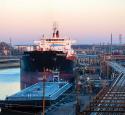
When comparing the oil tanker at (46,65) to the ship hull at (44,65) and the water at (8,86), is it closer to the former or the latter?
the ship hull at (44,65)

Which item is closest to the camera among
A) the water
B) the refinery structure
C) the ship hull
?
the refinery structure

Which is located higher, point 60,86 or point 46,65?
point 46,65

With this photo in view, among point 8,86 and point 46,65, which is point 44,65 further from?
point 8,86

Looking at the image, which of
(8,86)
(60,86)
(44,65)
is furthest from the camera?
(8,86)

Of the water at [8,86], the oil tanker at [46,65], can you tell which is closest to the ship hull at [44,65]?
the oil tanker at [46,65]

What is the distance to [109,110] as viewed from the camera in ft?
36.1

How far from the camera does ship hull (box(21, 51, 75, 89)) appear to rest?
1146 inches

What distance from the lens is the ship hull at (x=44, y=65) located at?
29.1 metres

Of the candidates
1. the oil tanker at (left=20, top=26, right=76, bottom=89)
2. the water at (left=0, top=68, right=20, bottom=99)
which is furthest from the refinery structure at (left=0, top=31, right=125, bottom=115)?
the water at (left=0, top=68, right=20, bottom=99)

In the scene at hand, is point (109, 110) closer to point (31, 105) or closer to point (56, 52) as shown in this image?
point (31, 105)

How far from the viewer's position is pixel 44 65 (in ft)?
96.7

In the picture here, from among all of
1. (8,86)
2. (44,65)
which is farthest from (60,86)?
(8,86)

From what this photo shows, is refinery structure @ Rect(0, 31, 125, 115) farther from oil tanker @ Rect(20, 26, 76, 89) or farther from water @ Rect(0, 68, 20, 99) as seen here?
water @ Rect(0, 68, 20, 99)

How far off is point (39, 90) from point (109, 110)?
986cm
